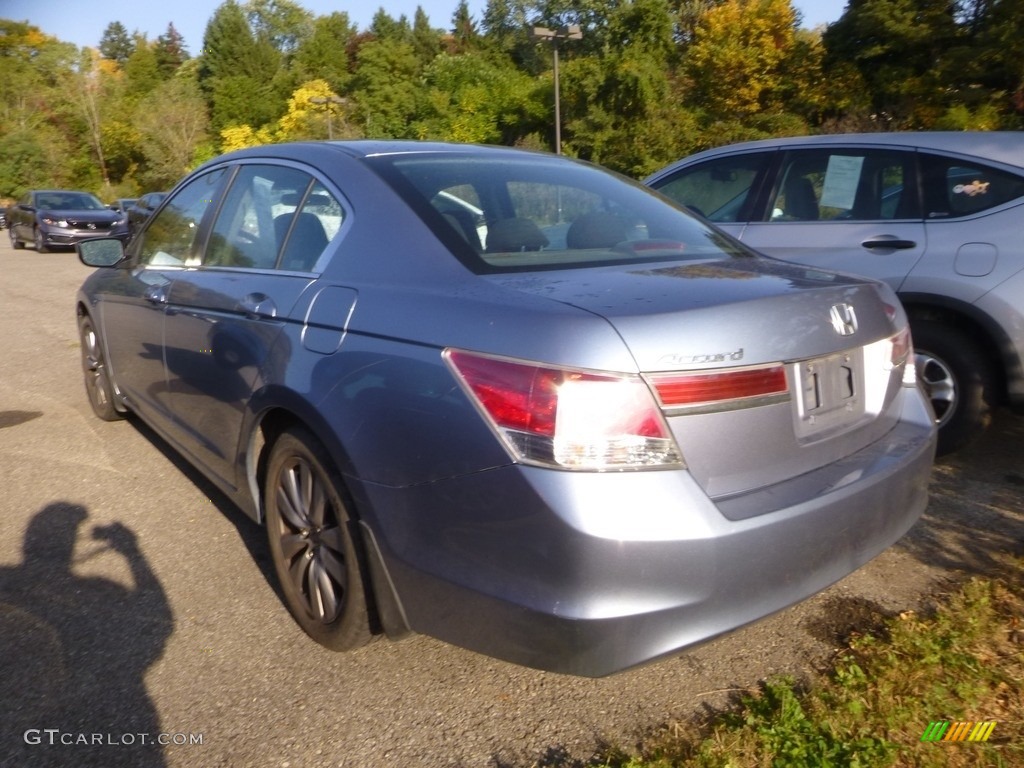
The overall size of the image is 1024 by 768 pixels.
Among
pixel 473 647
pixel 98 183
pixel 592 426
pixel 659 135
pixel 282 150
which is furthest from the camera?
pixel 98 183

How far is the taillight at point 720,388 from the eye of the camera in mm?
2234

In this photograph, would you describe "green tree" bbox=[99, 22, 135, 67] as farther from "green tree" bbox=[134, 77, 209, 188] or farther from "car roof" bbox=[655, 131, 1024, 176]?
"car roof" bbox=[655, 131, 1024, 176]

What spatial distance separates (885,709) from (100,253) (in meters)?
4.64

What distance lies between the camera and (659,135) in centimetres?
3656

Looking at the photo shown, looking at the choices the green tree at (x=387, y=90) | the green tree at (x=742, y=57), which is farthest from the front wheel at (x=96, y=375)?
the green tree at (x=387, y=90)

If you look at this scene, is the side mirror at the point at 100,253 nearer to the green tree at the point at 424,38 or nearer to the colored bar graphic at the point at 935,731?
the colored bar graphic at the point at 935,731

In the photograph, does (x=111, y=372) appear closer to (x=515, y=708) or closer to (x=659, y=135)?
(x=515, y=708)

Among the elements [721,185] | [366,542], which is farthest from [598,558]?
[721,185]

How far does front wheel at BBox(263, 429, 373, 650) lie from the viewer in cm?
281

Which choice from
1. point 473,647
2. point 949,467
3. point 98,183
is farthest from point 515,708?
point 98,183

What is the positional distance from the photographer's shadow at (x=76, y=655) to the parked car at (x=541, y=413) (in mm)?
550

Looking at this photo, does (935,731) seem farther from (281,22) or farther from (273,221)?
(281,22)

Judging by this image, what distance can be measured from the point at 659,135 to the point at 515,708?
3593 centimetres

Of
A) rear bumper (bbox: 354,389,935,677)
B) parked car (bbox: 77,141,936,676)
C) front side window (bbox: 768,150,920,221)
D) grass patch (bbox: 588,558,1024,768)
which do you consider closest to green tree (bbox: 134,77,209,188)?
front side window (bbox: 768,150,920,221)
